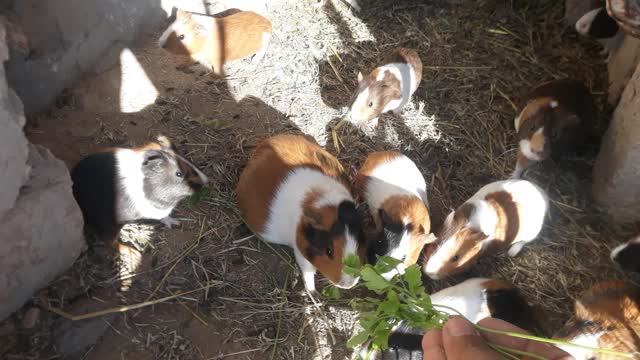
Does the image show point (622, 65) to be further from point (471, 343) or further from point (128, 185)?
point (128, 185)

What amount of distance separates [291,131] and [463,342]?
236 cm

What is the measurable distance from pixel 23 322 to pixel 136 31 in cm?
219

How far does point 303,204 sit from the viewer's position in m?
2.92

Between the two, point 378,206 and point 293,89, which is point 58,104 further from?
point 378,206

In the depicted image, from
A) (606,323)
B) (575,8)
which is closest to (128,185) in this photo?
(606,323)

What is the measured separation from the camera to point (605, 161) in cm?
345

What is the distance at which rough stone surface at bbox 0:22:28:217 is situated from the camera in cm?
222

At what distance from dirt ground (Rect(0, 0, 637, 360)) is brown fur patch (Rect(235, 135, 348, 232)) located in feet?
0.61

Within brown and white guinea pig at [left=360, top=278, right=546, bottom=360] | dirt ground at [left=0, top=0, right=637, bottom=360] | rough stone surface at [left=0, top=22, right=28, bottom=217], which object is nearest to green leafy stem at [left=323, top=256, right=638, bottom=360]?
brown and white guinea pig at [left=360, top=278, right=546, bottom=360]

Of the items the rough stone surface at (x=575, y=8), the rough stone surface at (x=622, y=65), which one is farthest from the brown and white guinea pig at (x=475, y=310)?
the rough stone surface at (x=575, y=8)

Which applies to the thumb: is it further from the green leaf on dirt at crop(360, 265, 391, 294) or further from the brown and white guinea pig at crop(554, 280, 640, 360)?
the brown and white guinea pig at crop(554, 280, 640, 360)

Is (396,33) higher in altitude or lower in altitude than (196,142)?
higher

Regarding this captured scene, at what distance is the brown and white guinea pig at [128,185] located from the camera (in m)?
2.76

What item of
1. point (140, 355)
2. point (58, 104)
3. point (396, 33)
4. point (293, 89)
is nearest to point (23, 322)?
point (140, 355)
